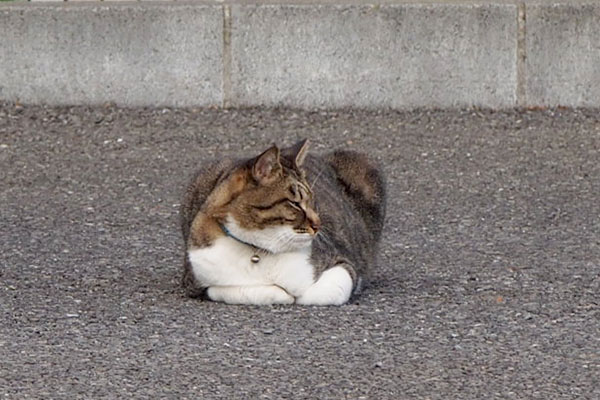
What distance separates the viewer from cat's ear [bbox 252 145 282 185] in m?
5.38

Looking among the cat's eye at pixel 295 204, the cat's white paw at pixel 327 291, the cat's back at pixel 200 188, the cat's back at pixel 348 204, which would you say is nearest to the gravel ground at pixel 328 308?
the cat's white paw at pixel 327 291

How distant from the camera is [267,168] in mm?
5402

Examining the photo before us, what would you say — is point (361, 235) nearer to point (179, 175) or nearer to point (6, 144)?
point (179, 175)

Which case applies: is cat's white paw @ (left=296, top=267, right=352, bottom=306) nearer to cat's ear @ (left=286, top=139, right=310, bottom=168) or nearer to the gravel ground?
the gravel ground

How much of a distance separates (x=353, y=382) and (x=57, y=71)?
482cm

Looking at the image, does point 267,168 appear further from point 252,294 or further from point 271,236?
point 252,294

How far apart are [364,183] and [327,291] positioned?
942 mm

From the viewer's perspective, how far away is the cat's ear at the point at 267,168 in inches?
212

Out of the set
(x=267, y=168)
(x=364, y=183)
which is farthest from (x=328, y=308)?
(x=364, y=183)

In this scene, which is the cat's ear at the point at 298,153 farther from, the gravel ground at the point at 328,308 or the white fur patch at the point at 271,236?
the gravel ground at the point at 328,308

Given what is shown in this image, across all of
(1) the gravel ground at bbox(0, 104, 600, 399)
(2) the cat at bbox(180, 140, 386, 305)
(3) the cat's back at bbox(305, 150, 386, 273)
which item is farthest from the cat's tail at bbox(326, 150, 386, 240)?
(2) the cat at bbox(180, 140, 386, 305)

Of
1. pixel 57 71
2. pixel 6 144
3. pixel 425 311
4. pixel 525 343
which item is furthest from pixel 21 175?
pixel 525 343

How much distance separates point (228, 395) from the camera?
14.9 feet

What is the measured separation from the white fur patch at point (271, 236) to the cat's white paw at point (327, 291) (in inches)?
8.0
